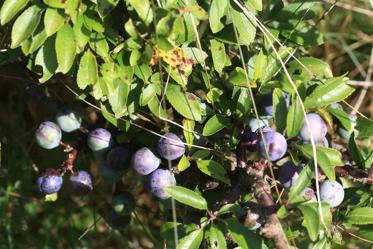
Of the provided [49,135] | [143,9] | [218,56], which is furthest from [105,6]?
[49,135]

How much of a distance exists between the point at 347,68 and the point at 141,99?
4.53 ft

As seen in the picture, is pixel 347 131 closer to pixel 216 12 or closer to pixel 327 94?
pixel 327 94

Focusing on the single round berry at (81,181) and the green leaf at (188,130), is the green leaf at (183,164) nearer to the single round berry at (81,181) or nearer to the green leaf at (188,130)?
the green leaf at (188,130)

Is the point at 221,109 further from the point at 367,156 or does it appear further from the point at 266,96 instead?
the point at 367,156

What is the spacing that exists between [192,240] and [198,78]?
37 cm

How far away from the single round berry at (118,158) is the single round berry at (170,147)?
0.41 ft

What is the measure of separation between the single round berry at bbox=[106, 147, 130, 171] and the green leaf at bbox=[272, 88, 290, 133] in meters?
0.39

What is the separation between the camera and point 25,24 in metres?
1.26

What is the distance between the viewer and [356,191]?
1471 mm

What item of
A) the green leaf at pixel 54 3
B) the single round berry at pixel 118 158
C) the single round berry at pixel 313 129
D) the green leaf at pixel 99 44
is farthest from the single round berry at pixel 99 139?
the single round berry at pixel 313 129

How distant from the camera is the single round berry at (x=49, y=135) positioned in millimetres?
1489

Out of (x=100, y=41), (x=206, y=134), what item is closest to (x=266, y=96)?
(x=206, y=134)

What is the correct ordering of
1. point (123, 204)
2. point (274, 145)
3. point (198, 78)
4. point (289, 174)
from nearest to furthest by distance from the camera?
point (274, 145), point (289, 174), point (198, 78), point (123, 204)

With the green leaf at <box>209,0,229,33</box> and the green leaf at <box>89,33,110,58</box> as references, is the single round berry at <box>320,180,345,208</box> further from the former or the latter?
the green leaf at <box>89,33,110,58</box>
